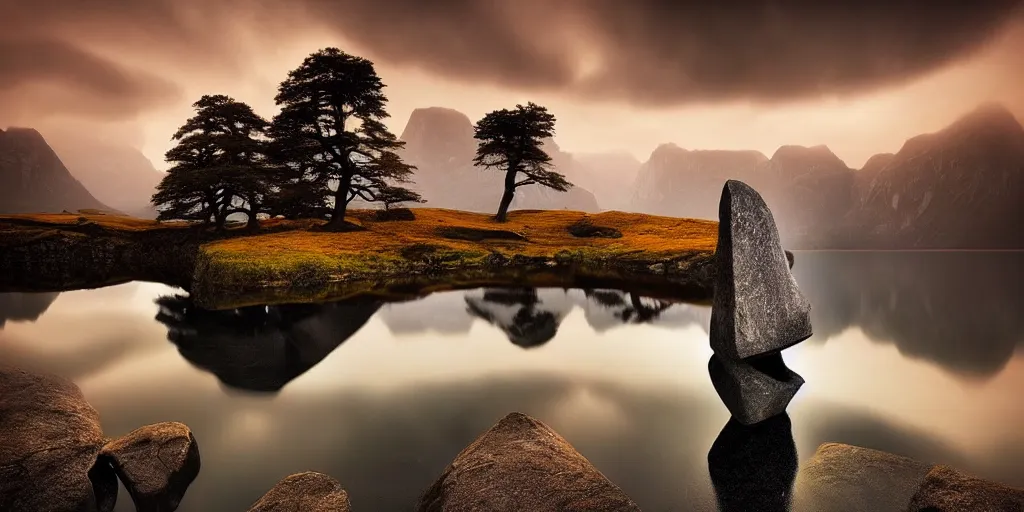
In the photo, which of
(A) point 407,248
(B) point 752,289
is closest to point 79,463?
(B) point 752,289

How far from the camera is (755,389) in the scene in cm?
962

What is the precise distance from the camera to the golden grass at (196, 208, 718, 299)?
101 ft

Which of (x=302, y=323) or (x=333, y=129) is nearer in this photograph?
(x=302, y=323)

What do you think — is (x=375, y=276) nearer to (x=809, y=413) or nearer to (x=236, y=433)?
(x=236, y=433)

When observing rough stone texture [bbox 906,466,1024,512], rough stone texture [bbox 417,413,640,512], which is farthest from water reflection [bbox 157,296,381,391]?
rough stone texture [bbox 906,466,1024,512]

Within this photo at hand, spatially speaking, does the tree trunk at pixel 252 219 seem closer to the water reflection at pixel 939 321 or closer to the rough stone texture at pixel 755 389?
the rough stone texture at pixel 755 389

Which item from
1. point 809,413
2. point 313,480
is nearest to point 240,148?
point 313,480

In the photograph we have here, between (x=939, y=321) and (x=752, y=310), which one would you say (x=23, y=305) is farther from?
(x=939, y=321)

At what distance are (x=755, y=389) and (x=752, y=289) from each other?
237 cm

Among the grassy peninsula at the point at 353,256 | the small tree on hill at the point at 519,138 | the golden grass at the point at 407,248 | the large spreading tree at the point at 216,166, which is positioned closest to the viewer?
the grassy peninsula at the point at 353,256

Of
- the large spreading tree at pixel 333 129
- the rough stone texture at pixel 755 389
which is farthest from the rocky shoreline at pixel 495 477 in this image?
the large spreading tree at pixel 333 129

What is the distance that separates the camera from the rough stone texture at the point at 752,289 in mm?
9461

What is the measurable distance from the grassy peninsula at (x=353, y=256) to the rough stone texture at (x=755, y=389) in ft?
62.3

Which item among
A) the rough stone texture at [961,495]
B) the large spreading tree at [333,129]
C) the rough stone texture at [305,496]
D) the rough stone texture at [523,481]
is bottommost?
the rough stone texture at [305,496]
